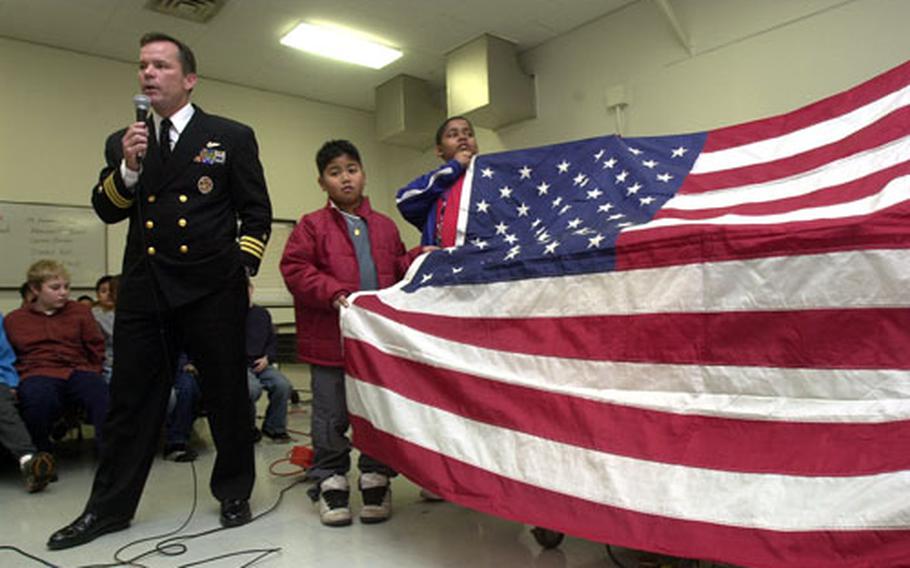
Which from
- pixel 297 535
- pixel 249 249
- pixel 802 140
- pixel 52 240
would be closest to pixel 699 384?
pixel 802 140

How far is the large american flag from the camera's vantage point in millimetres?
1149

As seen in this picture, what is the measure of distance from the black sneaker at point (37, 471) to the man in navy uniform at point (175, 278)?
81cm

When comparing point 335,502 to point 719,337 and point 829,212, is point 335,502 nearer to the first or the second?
point 719,337

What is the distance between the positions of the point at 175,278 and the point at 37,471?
1337 millimetres

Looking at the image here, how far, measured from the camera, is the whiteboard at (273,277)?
6.07 m

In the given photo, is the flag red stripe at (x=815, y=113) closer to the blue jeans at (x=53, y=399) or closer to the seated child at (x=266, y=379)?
the seated child at (x=266, y=379)

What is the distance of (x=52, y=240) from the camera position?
5.00 m

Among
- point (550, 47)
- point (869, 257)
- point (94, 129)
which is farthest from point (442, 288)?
point (94, 129)

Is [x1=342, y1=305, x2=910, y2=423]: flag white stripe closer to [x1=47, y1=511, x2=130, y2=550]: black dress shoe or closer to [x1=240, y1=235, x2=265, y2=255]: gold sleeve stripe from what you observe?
[x1=240, y1=235, x2=265, y2=255]: gold sleeve stripe

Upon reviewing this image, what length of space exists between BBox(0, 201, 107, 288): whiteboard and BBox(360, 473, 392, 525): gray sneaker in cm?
404

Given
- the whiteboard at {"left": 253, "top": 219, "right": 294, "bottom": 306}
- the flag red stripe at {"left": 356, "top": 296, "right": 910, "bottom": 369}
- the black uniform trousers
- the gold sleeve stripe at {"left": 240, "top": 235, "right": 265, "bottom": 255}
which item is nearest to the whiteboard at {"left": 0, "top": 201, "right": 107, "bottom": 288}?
the whiteboard at {"left": 253, "top": 219, "right": 294, "bottom": 306}

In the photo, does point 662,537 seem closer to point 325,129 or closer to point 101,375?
point 101,375

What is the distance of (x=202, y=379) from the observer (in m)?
2.13

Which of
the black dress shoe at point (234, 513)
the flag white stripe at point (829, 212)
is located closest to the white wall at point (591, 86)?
the flag white stripe at point (829, 212)
